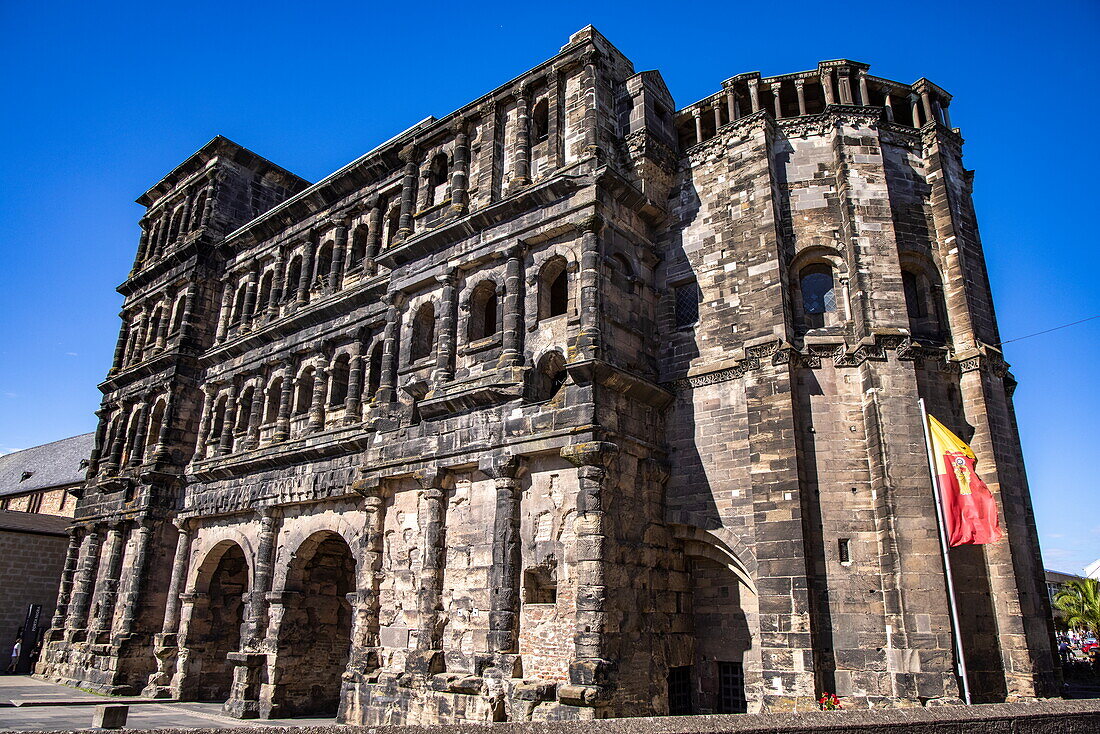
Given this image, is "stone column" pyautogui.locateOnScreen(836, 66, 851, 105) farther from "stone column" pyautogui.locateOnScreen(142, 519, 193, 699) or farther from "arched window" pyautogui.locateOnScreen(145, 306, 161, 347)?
"arched window" pyautogui.locateOnScreen(145, 306, 161, 347)

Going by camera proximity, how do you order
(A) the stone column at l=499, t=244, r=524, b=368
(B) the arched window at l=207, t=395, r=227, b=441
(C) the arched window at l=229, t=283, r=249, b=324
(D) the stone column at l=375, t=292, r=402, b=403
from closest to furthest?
(A) the stone column at l=499, t=244, r=524, b=368, (D) the stone column at l=375, t=292, r=402, b=403, (B) the arched window at l=207, t=395, r=227, b=441, (C) the arched window at l=229, t=283, r=249, b=324

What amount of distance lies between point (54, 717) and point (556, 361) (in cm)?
1500

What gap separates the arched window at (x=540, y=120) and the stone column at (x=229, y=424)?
14.5m

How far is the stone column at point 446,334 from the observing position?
59.5 ft

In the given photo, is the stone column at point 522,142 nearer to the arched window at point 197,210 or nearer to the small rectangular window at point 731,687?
the small rectangular window at point 731,687

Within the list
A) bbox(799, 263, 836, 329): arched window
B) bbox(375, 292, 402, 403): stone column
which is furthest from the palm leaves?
bbox(375, 292, 402, 403): stone column

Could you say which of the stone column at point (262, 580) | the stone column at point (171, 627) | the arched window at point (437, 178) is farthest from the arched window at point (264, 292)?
the arched window at point (437, 178)

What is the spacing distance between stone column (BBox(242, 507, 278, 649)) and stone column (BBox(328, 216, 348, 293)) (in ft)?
23.9

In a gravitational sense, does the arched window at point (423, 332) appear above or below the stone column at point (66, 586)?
above

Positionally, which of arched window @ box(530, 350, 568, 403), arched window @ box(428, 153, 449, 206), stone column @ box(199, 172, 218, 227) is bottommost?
arched window @ box(530, 350, 568, 403)

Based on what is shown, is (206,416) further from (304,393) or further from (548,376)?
(548,376)

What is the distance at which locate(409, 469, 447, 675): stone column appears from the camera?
15.9 m

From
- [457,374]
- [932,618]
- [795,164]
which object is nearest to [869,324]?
[795,164]

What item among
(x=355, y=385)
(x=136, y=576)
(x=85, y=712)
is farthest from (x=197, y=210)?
(x=85, y=712)
